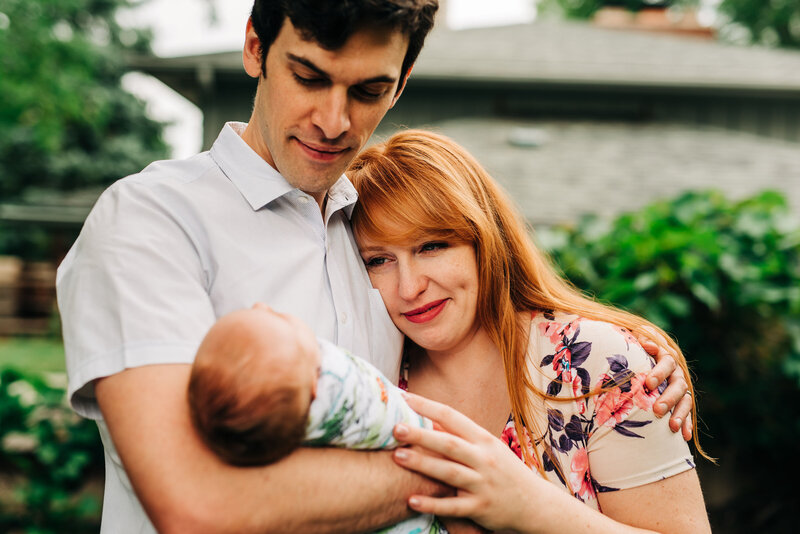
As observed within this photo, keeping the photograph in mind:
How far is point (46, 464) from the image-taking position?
189 inches

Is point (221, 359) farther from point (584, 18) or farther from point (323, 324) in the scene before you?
point (584, 18)

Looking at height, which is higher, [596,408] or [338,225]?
[338,225]

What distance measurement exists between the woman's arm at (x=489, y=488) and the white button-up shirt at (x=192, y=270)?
0.39 metres

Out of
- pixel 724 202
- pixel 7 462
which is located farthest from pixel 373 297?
pixel 7 462

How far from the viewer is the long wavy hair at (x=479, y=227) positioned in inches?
83.7

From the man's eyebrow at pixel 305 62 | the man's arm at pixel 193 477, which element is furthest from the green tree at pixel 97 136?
the man's arm at pixel 193 477

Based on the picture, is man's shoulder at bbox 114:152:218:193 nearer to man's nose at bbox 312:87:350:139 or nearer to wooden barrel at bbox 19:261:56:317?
man's nose at bbox 312:87:350:139

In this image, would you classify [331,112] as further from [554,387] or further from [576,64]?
[576,64]

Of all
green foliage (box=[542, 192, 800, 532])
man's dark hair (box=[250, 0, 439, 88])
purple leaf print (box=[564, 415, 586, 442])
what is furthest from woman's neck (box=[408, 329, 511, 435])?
green foliage (box=[542, 192, 800, 532])

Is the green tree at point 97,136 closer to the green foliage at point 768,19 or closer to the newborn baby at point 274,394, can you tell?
the newborn baby at point 274,394

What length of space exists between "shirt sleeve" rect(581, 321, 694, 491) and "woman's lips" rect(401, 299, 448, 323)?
51 centimetres

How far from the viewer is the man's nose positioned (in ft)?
5.55

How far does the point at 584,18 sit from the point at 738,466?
2660cm

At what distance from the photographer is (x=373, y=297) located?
2127 millimetres
